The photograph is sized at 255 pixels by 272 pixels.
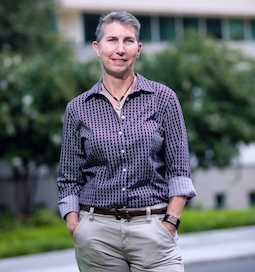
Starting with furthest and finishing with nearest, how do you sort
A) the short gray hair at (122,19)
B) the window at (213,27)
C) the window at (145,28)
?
1. the window at (213,27)
2. the window at (145,28)
3. the short gray hair at (122,19)

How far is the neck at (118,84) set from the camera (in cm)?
386

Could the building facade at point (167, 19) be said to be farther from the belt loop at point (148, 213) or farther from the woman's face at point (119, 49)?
the belt loop at point (148, 213)

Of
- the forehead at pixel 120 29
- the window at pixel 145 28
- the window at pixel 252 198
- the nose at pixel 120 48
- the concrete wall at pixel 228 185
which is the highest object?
the window at pixel 145 28

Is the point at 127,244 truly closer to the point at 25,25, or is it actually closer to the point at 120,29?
the point at 120,29

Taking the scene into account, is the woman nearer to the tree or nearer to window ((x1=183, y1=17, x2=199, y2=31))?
the tree

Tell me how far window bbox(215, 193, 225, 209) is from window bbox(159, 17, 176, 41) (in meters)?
5.45

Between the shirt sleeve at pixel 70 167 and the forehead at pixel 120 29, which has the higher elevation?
the forehead at pixel 120 29

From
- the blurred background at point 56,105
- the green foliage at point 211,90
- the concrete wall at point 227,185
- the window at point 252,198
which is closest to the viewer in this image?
the blurred background at point 56,105

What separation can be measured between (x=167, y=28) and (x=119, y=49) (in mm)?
25251

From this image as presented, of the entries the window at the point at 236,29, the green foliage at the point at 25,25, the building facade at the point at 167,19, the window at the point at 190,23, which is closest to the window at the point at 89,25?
the building facade at the point at 167,19

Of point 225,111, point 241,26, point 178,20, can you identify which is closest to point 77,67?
point 225,111

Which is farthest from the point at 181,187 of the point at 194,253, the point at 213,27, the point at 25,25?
the point at 213,27

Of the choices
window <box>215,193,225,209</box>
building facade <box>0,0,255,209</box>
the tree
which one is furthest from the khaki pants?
window <box>215,193,225,209</box>

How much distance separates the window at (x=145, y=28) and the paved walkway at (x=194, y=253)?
13.3 m
